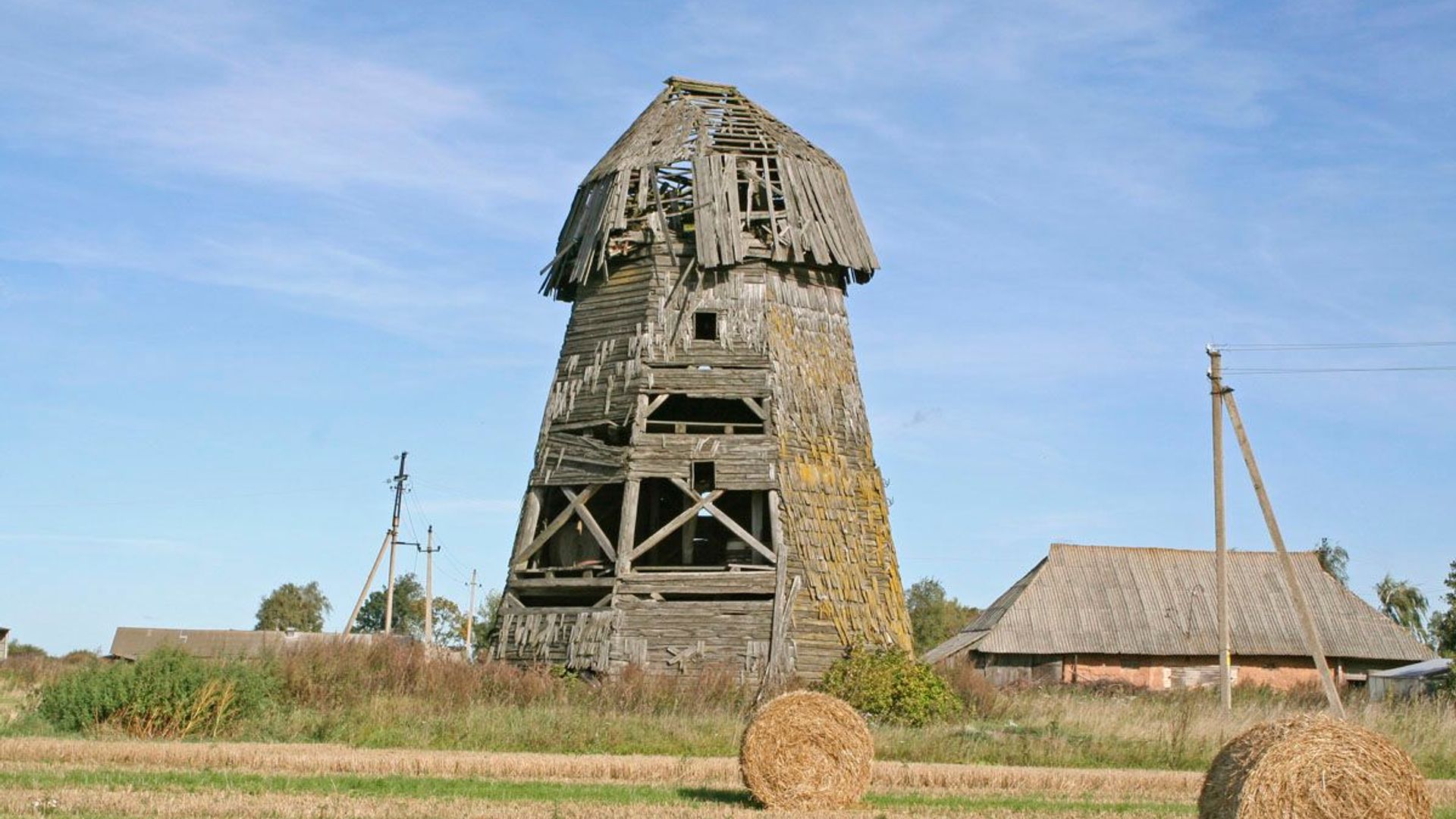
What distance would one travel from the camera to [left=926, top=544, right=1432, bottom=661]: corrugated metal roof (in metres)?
45.6

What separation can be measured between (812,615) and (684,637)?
242cm

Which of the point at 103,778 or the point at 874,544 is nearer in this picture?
the point at 103,778

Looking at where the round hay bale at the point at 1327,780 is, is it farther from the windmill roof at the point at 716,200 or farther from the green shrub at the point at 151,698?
the windmill roof at the point at 716,200

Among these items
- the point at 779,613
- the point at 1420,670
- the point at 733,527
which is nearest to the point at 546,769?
the point at 779,613

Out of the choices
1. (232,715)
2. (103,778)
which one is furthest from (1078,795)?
(232,715)

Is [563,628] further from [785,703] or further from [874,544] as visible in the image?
[785,703]

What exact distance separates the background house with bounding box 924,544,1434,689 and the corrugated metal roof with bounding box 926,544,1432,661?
0.04 m

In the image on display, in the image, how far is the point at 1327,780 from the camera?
13602mm

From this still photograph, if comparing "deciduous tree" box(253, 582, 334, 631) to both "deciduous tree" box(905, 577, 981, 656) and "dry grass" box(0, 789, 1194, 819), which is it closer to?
"deciduous tree" box(905, 577, 981, 656)

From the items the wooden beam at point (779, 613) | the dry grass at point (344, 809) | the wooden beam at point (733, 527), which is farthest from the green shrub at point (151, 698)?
the wooden beam at point (733, 527)

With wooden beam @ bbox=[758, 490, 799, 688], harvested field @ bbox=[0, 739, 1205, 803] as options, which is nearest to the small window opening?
wooden beam @ bbox=[758, 490, 799, 688]

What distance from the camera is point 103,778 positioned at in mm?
16766

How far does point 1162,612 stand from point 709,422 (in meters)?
17.7

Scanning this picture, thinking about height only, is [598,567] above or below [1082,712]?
above
